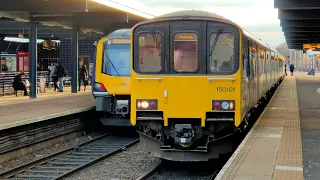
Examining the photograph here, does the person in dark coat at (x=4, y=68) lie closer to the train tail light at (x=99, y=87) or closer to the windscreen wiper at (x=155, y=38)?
the train tail light at (x=99, y=87)

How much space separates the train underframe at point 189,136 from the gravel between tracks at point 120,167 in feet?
2.56

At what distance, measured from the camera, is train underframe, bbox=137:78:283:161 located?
30.6 ft

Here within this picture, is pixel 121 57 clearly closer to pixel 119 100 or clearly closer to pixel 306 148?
pixel 119 100

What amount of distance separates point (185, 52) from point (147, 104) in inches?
47.9

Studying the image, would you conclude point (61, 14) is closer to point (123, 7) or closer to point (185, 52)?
point (123, 7)

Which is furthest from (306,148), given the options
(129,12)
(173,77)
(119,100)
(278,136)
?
(129,12)

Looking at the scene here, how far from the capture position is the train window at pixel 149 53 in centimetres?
971

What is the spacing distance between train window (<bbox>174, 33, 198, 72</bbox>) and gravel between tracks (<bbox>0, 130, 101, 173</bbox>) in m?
4.19

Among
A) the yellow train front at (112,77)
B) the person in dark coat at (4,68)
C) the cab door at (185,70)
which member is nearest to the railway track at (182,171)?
the cab door at (185,70)

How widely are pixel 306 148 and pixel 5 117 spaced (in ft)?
24.2

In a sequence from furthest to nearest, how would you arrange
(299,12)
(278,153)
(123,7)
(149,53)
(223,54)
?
1. (299,12)
2. (123,7)
3. (149,53)
4. (223,54)
5. (278,153)

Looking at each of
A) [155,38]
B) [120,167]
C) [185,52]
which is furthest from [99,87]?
[185,52]

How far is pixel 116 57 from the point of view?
1436 centimetres

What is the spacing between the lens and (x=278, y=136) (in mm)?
10852
